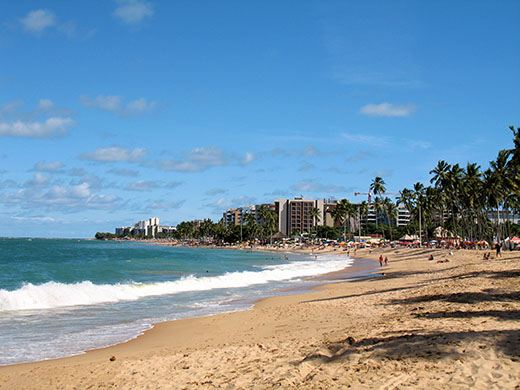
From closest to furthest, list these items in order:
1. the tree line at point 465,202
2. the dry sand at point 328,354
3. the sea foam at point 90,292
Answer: the dry sand at point 328,354 < the sea foam at point 90,292 < the tree line at point 465,202

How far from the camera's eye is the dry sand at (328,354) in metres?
7.08

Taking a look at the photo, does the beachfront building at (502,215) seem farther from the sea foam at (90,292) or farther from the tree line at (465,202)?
the sea foam at (90,292)

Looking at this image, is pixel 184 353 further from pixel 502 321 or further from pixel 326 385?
pixel 502 321

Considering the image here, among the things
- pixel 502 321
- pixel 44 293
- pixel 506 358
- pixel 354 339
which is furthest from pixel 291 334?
pixel 44 293

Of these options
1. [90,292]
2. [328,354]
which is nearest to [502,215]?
[90,292]

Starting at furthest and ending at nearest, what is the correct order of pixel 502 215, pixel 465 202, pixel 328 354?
pixel 502 215 → pixel 465 202 → pixel 328 354

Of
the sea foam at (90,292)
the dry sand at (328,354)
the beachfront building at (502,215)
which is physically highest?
the beachfront building at (502,215)

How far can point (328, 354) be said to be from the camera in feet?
28.4

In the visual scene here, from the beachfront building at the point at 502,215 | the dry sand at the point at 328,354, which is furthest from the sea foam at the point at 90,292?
the beachfront building at the point at 502,215

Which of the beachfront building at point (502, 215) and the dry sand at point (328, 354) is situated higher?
the beachfront building at point (502, 215)

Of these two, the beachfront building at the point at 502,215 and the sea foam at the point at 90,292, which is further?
the beachfront building at the point at 502,215

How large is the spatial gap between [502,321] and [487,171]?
59282 millimetres

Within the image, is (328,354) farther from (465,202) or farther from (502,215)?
(502,215)

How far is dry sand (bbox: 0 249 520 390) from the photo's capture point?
7078mm
